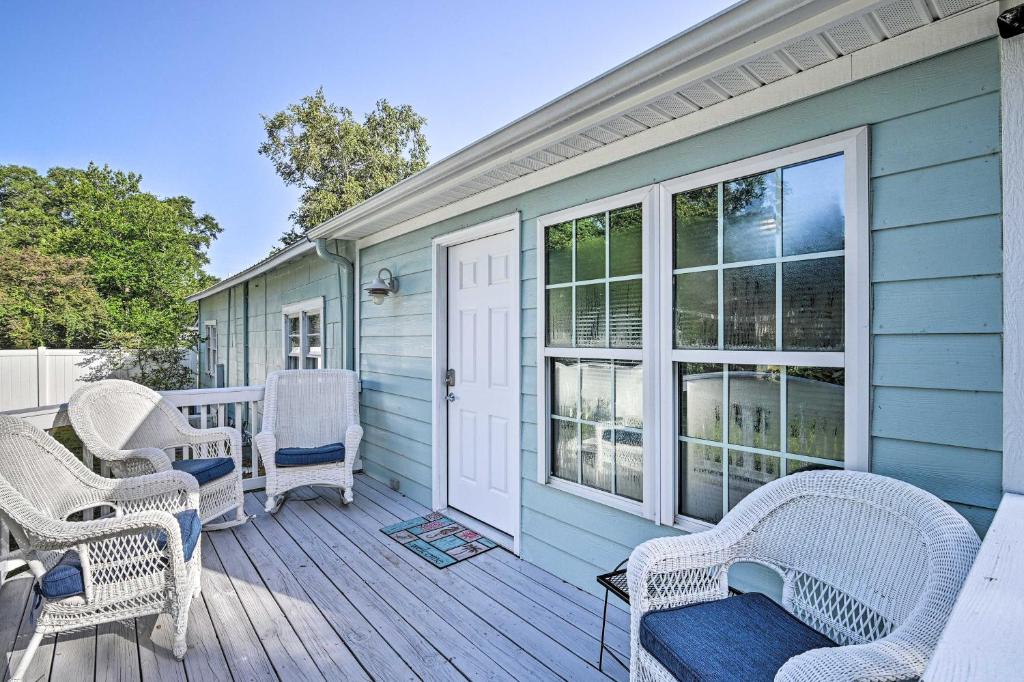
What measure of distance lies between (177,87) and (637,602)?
12.8 meters

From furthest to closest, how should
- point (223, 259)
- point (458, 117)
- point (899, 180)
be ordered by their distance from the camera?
point (223, 259), point (458, 117), point (899, 180)

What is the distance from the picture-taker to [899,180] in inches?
62.2

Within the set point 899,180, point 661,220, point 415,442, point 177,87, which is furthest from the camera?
point 177,87

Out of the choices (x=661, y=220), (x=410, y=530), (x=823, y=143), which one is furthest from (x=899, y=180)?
(x=410, y=530)

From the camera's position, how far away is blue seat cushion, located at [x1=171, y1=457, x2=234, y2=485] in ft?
10.2

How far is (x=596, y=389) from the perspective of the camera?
8.48 ft

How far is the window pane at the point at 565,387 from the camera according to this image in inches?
106

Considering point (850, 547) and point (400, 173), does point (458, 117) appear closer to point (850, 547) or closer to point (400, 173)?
point (400, 173)

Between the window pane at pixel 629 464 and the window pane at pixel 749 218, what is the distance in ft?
3.12

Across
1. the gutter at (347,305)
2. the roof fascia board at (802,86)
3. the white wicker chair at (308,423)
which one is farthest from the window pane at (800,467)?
the gutter at (347,305)

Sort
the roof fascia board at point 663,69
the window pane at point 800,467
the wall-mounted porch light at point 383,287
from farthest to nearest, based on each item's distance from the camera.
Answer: the wall-mounted porch light at point 383,287
the window pane at point 800,467
the roof fascia board at point 663,69

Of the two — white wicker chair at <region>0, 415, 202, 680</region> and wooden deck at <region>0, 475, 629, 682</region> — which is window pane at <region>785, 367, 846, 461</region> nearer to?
wooden deck at <region>0, 475, 629, 682</region>

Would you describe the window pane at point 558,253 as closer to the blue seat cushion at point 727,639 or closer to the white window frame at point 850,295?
the white window frame at point 850,295

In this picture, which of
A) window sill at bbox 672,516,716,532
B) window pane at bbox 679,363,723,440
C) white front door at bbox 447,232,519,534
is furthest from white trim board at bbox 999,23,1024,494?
white front door at bbox 447,232,519,534
